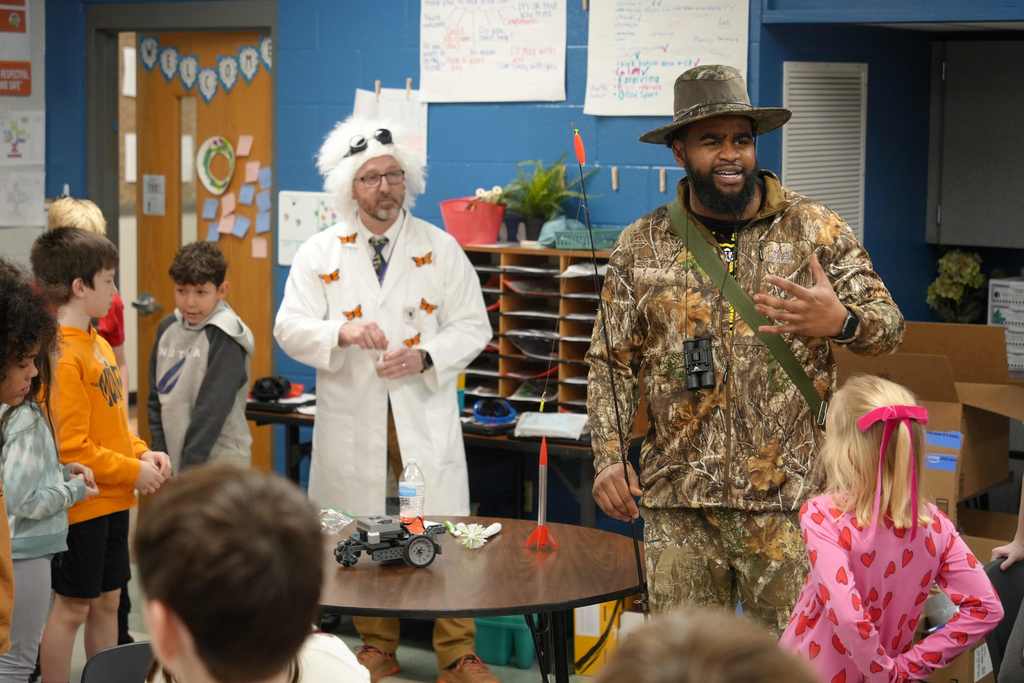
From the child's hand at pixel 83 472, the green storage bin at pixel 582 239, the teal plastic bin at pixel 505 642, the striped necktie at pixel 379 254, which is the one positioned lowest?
the teal plastic bin at pixel 505 642

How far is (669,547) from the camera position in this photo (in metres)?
3.29

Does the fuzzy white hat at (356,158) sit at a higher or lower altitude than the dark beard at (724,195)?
higher

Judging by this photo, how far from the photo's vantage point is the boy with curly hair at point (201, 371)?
16.4ft

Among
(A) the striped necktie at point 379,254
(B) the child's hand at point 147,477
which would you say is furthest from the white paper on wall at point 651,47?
(B) the child's hand at point 147,477

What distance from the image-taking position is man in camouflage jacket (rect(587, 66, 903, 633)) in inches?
127

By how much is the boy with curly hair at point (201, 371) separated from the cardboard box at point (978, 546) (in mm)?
2515

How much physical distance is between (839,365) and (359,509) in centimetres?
173

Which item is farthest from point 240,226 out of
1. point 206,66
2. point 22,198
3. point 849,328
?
point 849,328

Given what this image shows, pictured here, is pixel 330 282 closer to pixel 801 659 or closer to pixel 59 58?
pixel 59 58

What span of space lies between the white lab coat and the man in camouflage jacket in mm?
1483

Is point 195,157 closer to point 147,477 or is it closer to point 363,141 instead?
point 363,141

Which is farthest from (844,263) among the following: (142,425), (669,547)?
(142,425)

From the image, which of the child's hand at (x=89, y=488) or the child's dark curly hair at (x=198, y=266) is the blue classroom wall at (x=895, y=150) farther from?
the child's hand at (x=89, y=488)

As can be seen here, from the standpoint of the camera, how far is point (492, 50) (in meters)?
5.57
